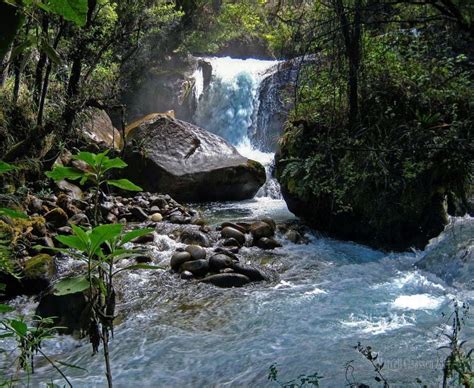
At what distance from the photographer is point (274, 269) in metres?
6.71

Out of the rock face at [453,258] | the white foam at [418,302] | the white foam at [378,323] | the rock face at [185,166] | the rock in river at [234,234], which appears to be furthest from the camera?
the rock face at [185,166]

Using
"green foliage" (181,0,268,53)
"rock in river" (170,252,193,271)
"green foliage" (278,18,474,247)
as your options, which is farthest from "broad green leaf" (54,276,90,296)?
"green foliage" (181,0,268,53)

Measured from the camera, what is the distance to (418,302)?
17.1 ft

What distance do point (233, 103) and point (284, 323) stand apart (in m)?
13.4

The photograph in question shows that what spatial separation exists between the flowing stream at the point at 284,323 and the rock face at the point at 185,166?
12.8ft

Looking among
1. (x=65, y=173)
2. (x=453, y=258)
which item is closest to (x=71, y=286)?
(x=65, y=173)

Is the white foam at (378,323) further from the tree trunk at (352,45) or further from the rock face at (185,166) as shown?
the rock face at (185,166)

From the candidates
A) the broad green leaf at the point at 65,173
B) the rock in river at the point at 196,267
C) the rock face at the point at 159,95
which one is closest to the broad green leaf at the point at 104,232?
the broad green leaf at the point at 65,173

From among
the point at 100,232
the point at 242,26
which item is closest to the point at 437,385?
the point at 100,232

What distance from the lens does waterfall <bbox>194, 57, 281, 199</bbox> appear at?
16516 millimetres

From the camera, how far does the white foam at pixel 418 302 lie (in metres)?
5.05

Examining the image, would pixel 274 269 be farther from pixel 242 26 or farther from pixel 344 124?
pixel 242 26

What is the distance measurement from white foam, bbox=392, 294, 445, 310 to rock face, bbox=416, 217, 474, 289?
1.94ft

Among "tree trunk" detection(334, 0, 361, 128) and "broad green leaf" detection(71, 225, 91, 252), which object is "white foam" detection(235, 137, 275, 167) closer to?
"tree trunk" detection(334, 0, 361, 128)
